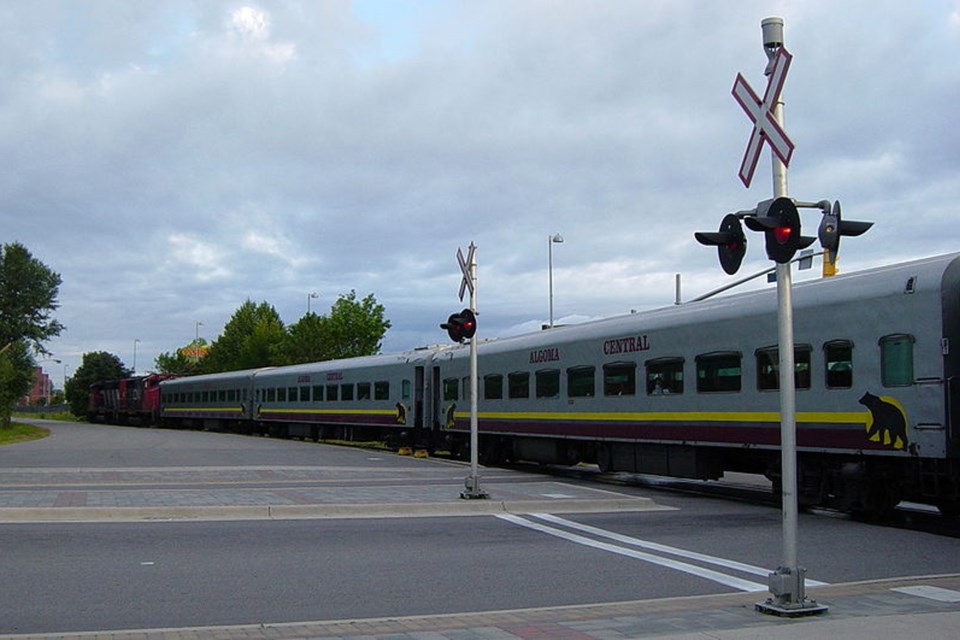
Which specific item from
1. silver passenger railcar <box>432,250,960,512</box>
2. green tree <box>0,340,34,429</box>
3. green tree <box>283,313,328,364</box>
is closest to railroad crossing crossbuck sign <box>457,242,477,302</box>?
silver passenger railcar <box>432,250,960,512</box>

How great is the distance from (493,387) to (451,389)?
3.34 meters

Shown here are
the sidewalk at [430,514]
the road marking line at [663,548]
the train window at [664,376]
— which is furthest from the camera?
the train window at [664,376]

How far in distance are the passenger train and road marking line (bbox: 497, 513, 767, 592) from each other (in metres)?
4.49

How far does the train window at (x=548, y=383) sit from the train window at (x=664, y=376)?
3.90 m

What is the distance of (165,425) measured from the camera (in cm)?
7194

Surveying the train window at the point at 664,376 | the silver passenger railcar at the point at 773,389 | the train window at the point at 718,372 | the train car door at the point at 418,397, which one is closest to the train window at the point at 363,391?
the train car door at the point at 418,397

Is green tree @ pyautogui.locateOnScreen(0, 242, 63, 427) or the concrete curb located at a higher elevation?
green tree @ pyautogui.locateOnScreen(0, 242, 63, 427)

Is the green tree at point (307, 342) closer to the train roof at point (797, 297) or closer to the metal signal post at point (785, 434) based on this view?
the train roof at point (797, 297)

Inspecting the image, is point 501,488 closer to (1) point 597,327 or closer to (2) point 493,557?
(1) point 597,327

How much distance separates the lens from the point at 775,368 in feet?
52.3

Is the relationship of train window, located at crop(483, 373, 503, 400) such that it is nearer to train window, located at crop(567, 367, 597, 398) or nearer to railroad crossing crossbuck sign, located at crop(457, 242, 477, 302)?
train window, located at crop(567, 367, 597, 398)

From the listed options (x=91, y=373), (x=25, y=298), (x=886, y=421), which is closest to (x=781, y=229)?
(x=886, y=421)

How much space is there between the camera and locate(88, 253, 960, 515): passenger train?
43.6ft

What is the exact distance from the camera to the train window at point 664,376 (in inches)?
724
